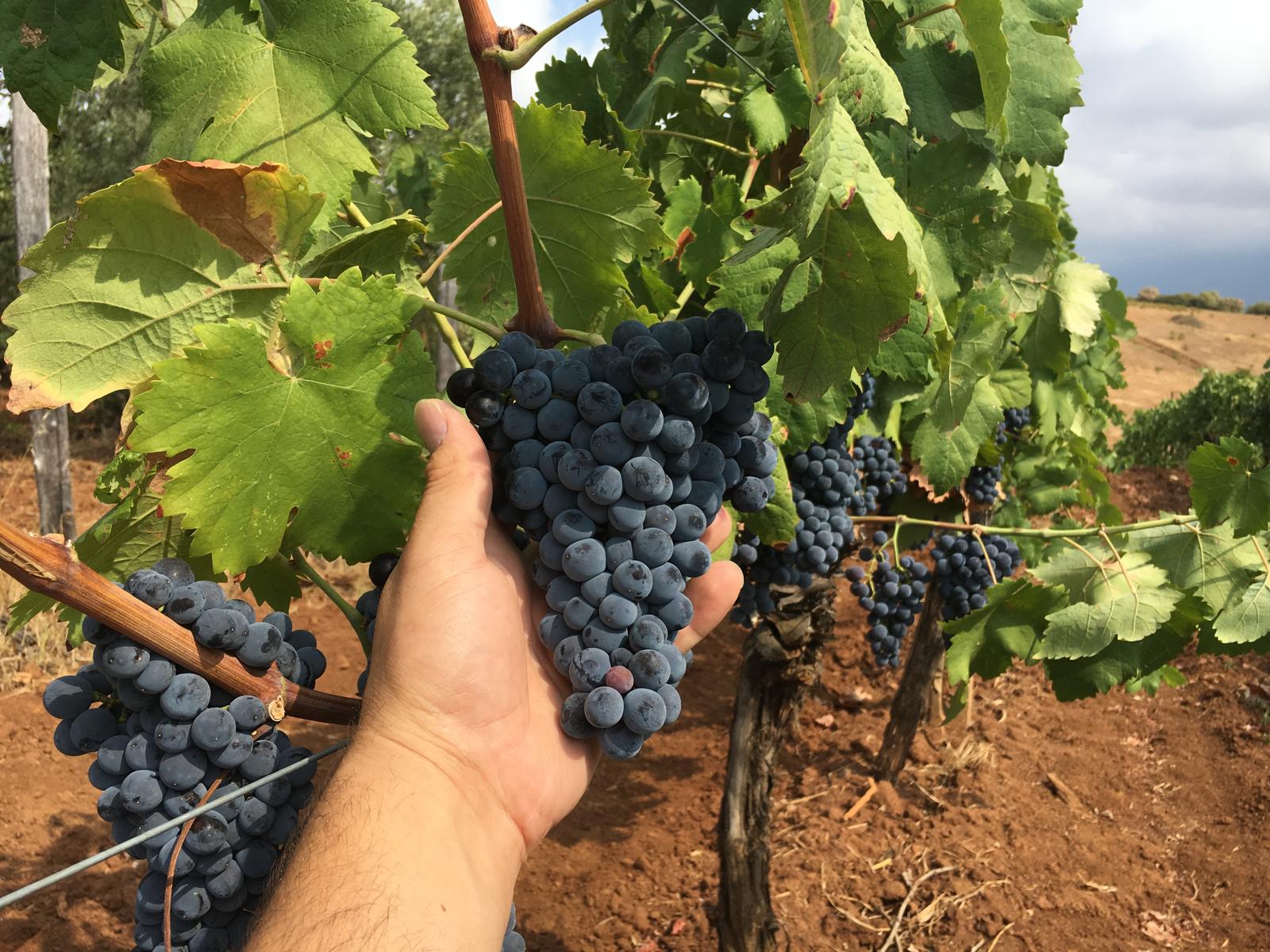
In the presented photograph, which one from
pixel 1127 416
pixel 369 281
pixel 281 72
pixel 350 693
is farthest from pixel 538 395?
pixel 1127 416

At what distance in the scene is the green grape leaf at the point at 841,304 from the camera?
3.66ft

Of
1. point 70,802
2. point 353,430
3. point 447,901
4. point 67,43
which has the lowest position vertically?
point 70,802

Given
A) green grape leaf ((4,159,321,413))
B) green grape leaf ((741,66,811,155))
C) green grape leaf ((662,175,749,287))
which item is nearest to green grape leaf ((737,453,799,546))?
green grape leaf ((662,175,749,287))

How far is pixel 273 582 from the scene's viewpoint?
1.64 m

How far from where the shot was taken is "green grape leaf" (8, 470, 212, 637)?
4.86 ft

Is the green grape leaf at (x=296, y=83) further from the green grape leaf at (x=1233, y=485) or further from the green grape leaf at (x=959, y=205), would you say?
the green grape leaf at (x=1233, y=485)

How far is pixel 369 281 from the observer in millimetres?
1311

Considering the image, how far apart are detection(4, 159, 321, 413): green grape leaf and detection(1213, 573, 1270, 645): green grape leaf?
256 centimetres

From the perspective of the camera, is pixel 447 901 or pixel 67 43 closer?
pixel 447 901

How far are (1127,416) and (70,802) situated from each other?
57.0ft

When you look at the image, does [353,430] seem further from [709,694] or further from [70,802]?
[709,694]

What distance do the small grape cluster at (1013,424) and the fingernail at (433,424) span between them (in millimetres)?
3638

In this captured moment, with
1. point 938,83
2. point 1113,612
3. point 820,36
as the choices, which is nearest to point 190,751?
point 820,36

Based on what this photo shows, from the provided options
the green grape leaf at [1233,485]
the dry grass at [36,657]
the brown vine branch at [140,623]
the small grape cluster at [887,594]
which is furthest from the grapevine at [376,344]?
the dry grass at [36,657]
